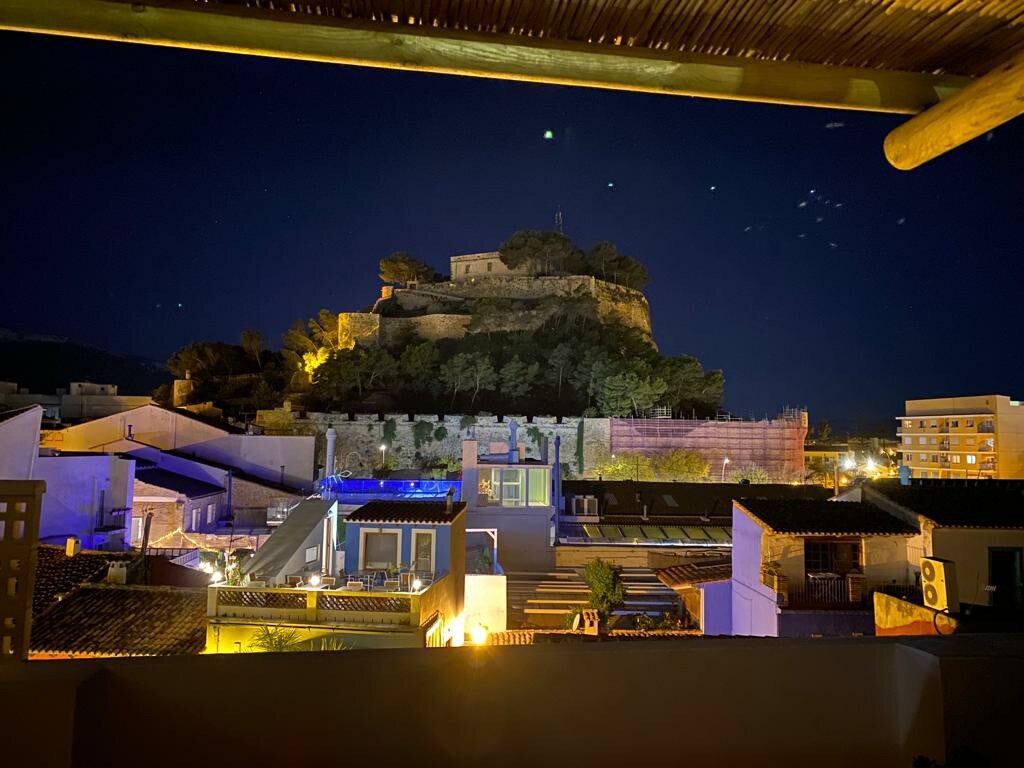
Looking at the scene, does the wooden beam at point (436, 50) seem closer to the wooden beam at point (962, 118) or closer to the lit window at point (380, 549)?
the wooden beam at point (962, 118)

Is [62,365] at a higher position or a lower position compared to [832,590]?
higher

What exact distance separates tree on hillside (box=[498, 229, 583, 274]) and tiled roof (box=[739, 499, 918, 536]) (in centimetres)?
2995

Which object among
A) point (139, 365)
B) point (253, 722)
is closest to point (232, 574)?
point (253, 722)

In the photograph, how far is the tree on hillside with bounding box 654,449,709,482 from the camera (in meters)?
25.6

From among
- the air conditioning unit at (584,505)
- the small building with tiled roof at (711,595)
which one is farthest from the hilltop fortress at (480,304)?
the small building with tiled roof at (711,595)

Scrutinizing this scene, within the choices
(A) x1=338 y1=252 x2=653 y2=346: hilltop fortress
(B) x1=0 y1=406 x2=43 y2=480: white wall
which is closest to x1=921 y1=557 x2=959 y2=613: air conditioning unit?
(B) x1=0 y1=406 x2=43 y2=480: white wall

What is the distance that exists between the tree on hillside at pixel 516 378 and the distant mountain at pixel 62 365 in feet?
158

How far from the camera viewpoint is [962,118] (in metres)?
1.84

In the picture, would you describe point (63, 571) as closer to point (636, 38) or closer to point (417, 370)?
point (636, 38)

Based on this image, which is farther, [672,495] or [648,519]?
[672,495]

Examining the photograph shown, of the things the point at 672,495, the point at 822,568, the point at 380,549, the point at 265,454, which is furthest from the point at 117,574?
the point at 672,495

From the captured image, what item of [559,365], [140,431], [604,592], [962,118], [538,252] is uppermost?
[538,252]

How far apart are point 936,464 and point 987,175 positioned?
16511mm

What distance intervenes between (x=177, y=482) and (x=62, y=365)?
66.6 m
